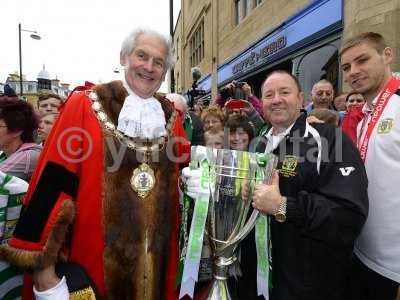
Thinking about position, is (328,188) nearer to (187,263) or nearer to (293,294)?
(293,294)

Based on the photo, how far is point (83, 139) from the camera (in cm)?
185

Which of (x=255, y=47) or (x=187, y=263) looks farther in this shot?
(x=255, y=47)

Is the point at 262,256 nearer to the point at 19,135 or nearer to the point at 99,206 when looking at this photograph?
the point at 99,206

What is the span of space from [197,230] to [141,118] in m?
0.67

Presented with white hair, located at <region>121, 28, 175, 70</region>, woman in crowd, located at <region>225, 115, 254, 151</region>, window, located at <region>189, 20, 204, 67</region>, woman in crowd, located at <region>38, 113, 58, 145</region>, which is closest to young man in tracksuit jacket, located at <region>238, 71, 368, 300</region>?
white hair, located at <region>121, 28, 175, 70</region>

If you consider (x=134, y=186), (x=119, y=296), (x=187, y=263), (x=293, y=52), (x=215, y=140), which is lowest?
(x=119, y=296)

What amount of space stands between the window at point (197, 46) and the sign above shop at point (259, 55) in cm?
843

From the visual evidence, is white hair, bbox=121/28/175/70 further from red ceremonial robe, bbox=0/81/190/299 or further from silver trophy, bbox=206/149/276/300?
silver trophy, bbox=206/149/276/300

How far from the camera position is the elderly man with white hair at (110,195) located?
1670 mm

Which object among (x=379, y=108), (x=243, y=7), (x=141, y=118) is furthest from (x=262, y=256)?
(x=243, y=7)

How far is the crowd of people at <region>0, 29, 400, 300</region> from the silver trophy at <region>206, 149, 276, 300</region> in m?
0.09

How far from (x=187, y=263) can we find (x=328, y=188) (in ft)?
2.51

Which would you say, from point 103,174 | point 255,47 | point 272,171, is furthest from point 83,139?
point 255,47

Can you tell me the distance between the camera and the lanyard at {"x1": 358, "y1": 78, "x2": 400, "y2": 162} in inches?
81.9
